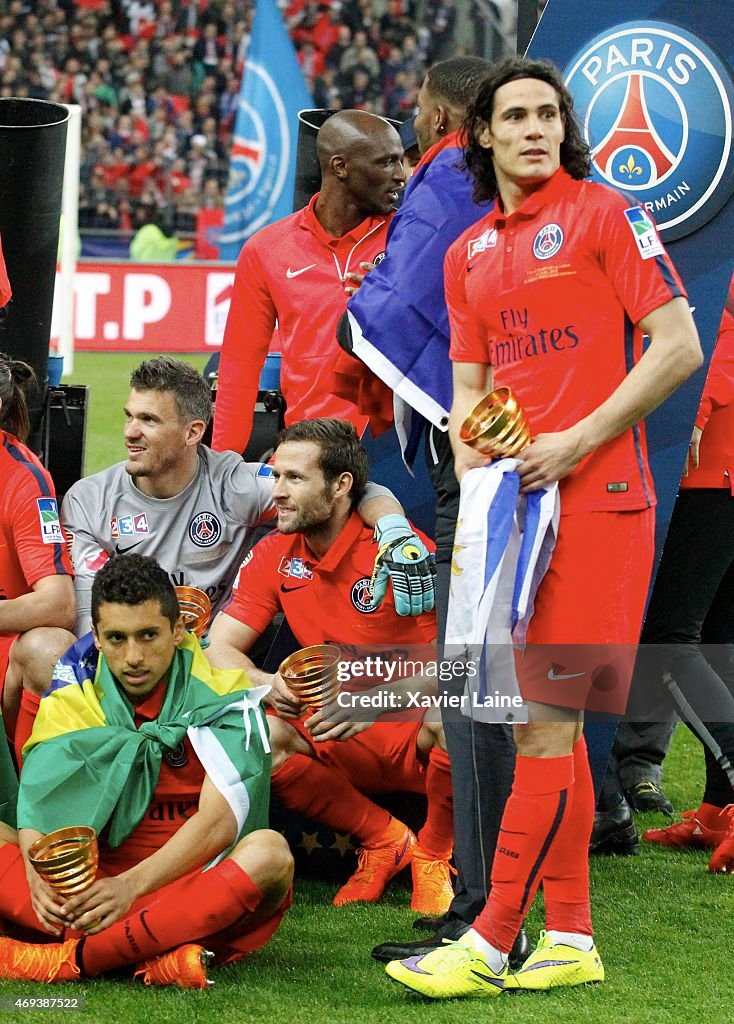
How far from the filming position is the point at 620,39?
12.2 ft

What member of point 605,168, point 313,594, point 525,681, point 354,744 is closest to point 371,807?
point 354,744

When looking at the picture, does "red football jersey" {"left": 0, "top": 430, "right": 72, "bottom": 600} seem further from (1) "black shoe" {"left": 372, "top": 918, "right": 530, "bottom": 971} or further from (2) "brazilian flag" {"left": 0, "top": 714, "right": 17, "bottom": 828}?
(1) "black shoe" {"left": 372, "top": 918, "right": 530, "bottom": 971}

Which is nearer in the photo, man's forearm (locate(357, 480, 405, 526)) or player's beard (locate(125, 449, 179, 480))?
man's forearm (locate(357, 480, 405, 526))

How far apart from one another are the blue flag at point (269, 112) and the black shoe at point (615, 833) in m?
7.17

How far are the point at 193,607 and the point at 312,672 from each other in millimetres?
322

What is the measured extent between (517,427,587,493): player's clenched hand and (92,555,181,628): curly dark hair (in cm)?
80

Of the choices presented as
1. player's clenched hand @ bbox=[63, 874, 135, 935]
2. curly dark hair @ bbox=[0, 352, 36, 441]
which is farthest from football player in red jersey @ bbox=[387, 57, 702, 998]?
Answer: curly dark hair @ bbox=[0, 352, 36, 441]

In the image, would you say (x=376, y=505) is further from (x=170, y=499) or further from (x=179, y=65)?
(x=179, y=65)

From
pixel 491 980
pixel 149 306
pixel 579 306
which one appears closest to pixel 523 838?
pixel 491 980

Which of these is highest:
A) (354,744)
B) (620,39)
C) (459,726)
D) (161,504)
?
(620,39)

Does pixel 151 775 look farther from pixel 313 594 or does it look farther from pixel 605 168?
pixel 605 168

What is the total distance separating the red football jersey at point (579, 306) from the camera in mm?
2902

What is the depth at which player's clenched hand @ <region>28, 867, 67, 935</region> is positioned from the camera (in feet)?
9.80

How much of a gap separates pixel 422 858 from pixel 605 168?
174 centimetres
